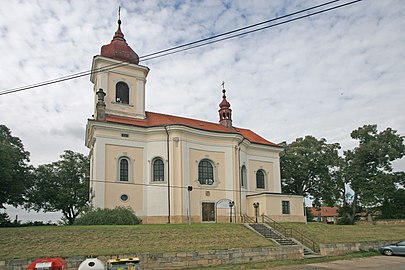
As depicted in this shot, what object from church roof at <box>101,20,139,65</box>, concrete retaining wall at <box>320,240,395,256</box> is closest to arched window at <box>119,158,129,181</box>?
church roof at <box>101,20,139,65</box>

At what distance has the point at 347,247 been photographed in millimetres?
23797

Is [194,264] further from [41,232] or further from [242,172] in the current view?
[242,172]

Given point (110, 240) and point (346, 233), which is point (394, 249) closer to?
point (346, 233)

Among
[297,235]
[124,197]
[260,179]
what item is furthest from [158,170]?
[297,235]

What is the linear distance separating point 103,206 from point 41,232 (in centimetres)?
1073

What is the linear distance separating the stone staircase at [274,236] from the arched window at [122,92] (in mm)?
15918

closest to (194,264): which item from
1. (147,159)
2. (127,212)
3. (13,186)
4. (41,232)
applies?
(41,232)

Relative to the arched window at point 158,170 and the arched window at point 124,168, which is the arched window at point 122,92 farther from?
the arched window at point 158,170

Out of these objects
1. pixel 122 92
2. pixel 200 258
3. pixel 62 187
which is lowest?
pixel 200 258

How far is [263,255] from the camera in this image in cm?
2067

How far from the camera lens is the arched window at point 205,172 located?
110 feet

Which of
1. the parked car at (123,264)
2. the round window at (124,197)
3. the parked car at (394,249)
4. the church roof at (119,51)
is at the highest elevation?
the church roof at (119,51)

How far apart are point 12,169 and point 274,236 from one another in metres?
22.9

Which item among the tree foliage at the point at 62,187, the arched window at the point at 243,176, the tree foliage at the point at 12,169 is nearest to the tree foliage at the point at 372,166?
the arched window at the point at 243,176
